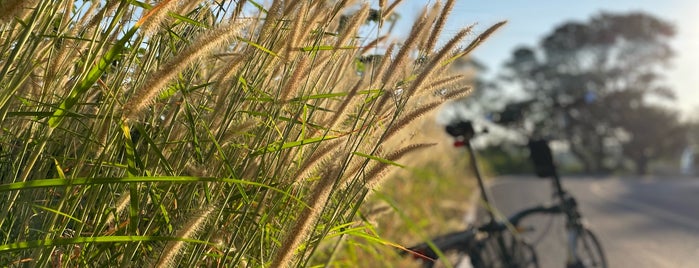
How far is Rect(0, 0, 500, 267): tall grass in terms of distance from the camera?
1539 mm

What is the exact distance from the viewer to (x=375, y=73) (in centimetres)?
188

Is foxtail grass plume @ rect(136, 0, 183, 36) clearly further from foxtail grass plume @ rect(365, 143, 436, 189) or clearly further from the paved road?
the paved road

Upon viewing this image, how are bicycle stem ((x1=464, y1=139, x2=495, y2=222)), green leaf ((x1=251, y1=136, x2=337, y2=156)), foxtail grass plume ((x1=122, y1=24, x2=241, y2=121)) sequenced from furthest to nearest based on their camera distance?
bicycle stem ((x1=464, y1=139, x2=495, y2=222)), green leaf ((x1=251, y1=136, x2=337, y2=156)), foxtail grass plume ((x1=122, y1=24, x2=241, y2=121))

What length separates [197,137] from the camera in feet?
5.95

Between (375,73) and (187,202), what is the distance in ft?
1.72

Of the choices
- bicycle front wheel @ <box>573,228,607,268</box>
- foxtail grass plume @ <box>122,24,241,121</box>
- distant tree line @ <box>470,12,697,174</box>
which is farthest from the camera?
distant tree line @ <box>470,12,697,174</box>

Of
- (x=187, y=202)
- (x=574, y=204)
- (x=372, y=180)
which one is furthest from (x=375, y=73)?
(x=574, y=204)

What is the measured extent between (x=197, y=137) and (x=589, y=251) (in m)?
4.05

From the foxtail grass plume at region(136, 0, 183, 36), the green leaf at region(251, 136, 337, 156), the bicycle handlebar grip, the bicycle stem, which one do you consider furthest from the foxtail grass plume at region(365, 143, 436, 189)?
the bicycle handlebar grip

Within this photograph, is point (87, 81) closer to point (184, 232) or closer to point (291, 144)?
point (184, 232)

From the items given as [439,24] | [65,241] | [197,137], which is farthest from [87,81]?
[439,24]

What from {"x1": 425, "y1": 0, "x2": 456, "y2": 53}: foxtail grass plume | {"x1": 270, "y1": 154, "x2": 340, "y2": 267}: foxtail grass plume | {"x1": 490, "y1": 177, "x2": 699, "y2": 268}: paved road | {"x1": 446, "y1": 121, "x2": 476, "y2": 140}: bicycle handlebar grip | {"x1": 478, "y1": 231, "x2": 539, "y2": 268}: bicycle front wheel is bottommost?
{"x1": 490, "y1": 177, "x2": 699, "y2": 268}: paved road

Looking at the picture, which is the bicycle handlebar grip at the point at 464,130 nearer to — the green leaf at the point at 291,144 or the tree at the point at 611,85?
the green leaf at the point at 291,144

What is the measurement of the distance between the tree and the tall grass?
4151 centimetres
